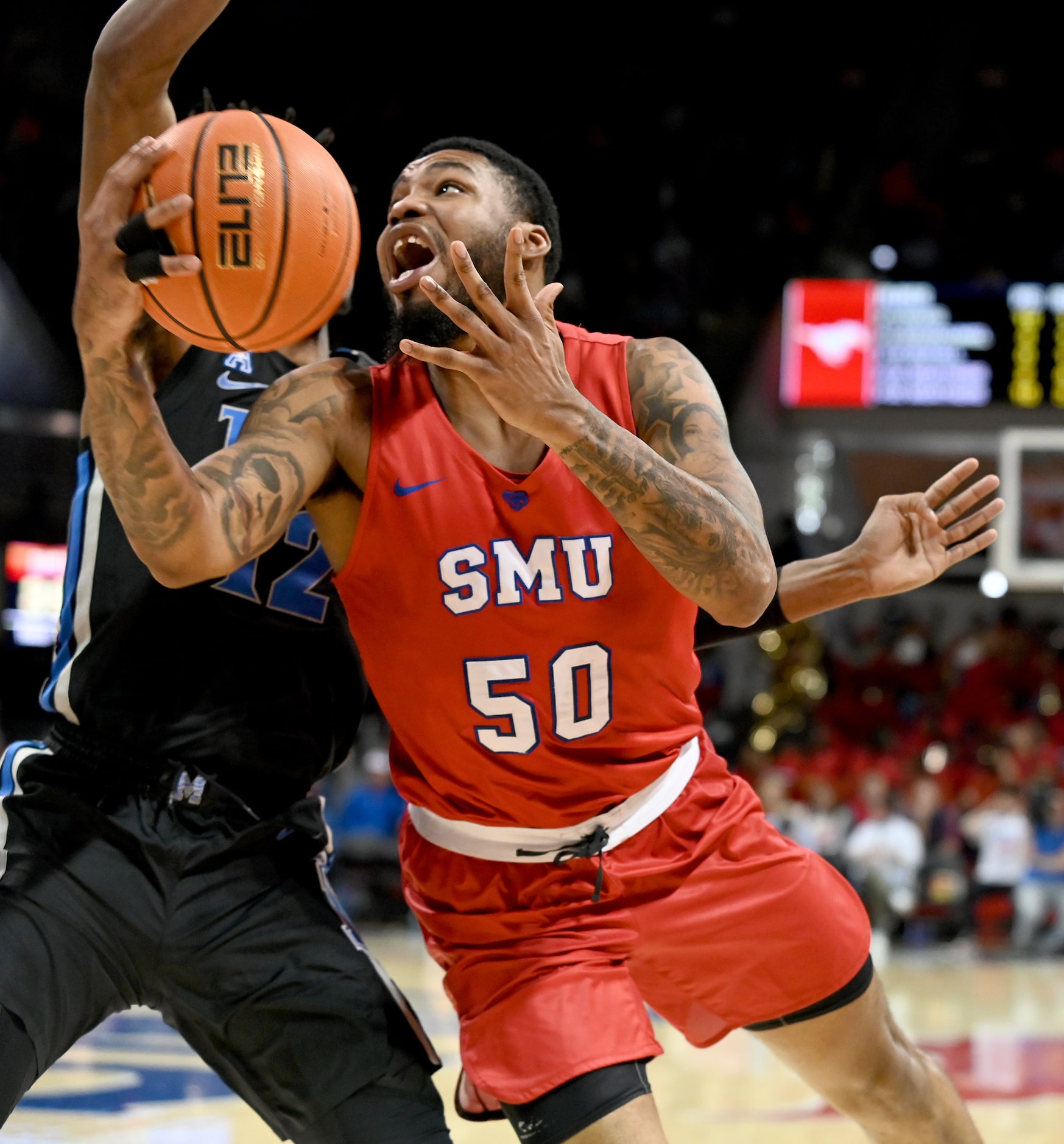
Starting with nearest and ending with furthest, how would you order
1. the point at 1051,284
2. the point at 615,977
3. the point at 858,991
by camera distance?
the point at 615,977 → the point at 858,991 → the point at 1051,284

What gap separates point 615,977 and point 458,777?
1.54ft

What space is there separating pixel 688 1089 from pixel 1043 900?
593 cm

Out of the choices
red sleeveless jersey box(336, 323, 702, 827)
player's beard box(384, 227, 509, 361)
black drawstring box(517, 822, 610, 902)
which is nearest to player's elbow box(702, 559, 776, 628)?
red sleeveless jersey box(336, 323, 702, 827)

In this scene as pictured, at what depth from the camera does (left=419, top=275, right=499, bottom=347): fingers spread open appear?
2.08 meters

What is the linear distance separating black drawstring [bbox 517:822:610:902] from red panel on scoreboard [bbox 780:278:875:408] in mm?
8752

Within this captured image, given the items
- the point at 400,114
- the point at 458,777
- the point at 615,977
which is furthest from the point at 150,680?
the point at 400,114

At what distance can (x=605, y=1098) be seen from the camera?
2375mm

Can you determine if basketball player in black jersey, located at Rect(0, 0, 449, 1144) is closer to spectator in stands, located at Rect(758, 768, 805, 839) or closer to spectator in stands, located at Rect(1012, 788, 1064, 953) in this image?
spectator in stands, located at Rect(758, 768, 805, 839)

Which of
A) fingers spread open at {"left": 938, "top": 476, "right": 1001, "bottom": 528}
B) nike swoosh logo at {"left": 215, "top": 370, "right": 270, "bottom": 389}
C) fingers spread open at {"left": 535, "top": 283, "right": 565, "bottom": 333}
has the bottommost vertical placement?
fingers spread open at {"left": 938, "top": 476, "right": 1001, "bottom": 528}

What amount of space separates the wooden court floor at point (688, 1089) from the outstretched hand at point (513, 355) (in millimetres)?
3093

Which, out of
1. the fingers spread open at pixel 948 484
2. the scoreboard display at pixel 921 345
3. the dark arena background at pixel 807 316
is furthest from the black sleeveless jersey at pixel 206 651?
the scoreboard display at pixel 921 345

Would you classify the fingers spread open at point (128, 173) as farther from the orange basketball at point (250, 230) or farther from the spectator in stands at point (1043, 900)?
the spectator in stands at point (1043, 900)

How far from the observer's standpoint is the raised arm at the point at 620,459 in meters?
2.12

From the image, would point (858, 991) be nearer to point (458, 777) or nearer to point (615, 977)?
point (615, 977)
